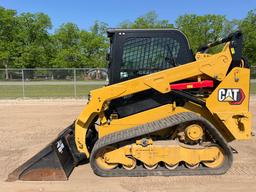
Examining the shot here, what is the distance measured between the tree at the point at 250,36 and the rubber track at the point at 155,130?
38.3 metres

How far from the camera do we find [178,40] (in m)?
5.57

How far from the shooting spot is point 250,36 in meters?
45.2

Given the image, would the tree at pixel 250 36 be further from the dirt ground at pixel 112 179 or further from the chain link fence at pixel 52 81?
the dirt ground at pixel 112 179

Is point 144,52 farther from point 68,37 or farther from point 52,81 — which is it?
point 68,37

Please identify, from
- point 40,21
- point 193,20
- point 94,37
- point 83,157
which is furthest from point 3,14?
point 83,157

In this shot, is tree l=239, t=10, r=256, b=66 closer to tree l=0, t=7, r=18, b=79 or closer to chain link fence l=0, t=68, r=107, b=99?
chain link fence l=0, t=68, r=107, b=99

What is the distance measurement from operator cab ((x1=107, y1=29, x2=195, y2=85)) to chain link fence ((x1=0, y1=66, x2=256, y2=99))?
14691 millimetres

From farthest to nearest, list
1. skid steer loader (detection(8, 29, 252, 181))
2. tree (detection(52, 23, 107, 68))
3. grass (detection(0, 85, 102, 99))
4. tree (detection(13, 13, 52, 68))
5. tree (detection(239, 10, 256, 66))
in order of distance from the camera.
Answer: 1. tree (detection(52, 23, 107, 68))
2. tree (detection(13, 13, 52, 68))
3. tree (detection(239, 10, 256, 66))
4. grass (detection(0, 85, 102, 99))
5. skid steer loader (detection(8, 29, 252, 181))

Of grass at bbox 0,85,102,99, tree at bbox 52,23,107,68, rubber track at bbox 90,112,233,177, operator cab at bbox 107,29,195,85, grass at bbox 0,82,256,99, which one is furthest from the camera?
tree at bbox 52,23,107,68

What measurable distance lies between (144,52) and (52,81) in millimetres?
18088

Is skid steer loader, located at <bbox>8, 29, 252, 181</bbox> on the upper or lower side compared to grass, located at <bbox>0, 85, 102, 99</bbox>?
upper

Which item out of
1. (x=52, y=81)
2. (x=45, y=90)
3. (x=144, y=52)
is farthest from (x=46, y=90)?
(x=144, y=52)

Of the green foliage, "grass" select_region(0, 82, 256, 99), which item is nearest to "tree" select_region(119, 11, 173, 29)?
the green foliage

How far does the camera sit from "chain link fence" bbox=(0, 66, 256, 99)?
21.3m
